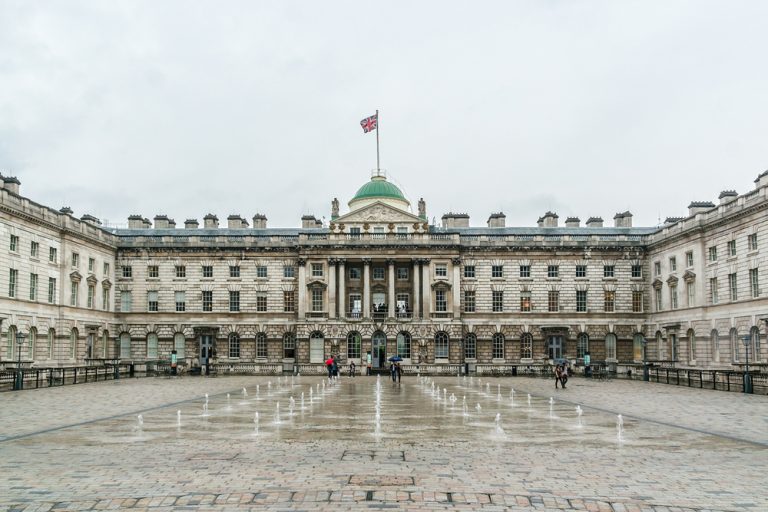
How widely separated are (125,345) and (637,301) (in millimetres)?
46885

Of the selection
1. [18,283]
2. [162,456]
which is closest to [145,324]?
[18,283]

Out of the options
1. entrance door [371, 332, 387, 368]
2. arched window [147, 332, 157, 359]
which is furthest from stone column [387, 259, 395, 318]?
arched window [147, 332, 157, 359]

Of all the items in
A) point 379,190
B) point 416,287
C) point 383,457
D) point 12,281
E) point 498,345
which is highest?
point 379,190

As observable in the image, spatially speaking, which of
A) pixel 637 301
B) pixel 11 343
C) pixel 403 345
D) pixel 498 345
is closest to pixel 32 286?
pixel 11 343

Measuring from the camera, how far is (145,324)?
70.4 meters

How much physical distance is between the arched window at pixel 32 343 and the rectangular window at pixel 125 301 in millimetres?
16524

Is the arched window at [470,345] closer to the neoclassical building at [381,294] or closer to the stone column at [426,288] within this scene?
the neoclassical building at [381,294]

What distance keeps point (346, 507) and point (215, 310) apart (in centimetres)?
6092

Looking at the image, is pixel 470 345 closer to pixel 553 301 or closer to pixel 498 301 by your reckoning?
pixel 498 301

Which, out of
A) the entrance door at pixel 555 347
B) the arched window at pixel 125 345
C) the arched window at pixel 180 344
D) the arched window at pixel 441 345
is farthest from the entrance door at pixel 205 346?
the entrance door at pixel 555 347

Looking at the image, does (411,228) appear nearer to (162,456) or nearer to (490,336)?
(490,336)

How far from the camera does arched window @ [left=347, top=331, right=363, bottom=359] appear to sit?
6944 centimetres

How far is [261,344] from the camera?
71000mm

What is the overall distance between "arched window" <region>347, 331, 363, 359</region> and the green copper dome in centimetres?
1380
